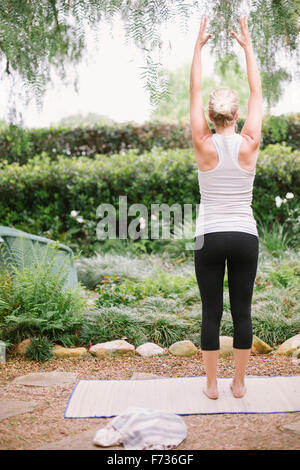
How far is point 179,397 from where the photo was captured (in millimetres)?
2588

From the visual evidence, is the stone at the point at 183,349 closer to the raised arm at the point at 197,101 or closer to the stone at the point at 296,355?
the stone at the point at 296,355

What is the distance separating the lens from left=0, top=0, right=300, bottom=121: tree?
2.63m

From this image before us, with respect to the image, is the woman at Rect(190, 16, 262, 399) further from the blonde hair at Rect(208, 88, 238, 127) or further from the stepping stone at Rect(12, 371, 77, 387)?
the stepping stone at Rect(12, 371, 77, 387)

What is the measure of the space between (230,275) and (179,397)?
777 millimetres

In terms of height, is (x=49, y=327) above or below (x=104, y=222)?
below

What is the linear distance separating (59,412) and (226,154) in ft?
5.28

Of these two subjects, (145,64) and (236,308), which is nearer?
(236,308)

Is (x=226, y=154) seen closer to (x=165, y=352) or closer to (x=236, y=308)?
(x=236, y=308)

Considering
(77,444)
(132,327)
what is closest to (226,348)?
(132,327)

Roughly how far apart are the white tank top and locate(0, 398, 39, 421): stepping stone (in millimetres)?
1332

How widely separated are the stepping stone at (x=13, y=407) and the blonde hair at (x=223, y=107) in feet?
5.98

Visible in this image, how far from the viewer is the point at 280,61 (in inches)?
128

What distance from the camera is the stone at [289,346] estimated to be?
133 inches
